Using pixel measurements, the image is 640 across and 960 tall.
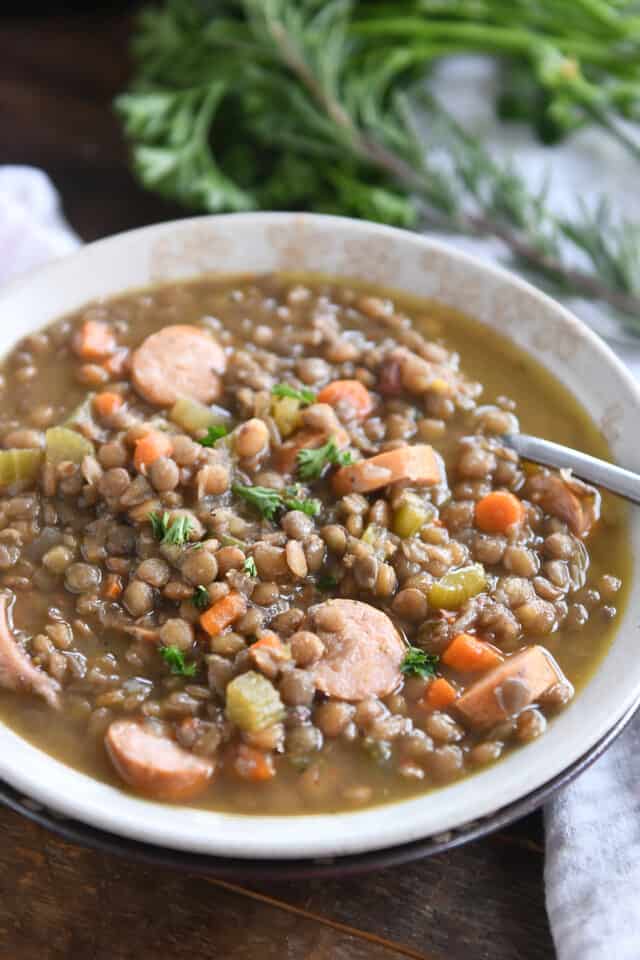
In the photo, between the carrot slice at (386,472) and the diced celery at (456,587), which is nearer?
the diced celery at (456,587)

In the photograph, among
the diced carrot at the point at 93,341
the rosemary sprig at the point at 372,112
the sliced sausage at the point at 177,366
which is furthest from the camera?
the rosemary sprig at the point at 372,112

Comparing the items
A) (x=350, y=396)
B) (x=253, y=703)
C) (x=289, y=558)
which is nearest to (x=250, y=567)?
(x=289, y=558)

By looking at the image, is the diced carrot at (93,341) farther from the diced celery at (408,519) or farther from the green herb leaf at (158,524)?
the diced celery at (408,519)

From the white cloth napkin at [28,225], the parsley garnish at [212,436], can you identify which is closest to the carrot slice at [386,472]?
the parsley garnish at [212,436]

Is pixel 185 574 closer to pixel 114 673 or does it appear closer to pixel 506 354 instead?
pixel 114 673

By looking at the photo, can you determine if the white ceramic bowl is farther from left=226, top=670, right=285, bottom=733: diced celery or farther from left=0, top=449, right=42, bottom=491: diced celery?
left=0, top=449, right=42, bottom=491: diced celery

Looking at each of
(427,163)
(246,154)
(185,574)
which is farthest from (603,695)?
(246,154)
